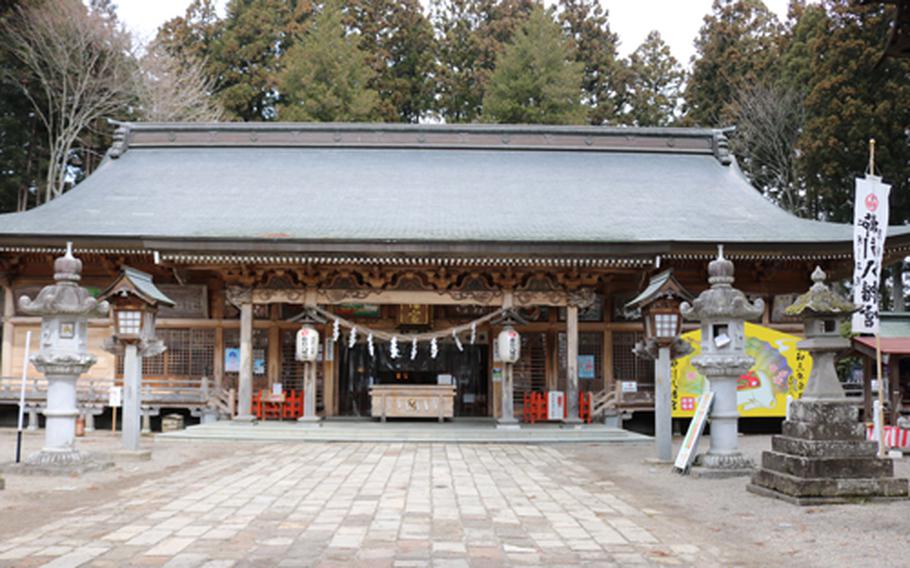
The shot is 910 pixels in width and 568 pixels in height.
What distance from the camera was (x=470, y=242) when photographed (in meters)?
15.0

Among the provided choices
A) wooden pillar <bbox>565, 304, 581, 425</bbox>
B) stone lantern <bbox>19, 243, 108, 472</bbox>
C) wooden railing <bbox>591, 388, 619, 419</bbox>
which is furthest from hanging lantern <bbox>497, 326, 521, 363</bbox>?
stone lantern <bbox>19, 243, 108, 472</bbox>

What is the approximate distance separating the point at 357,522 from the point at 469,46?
117 feet

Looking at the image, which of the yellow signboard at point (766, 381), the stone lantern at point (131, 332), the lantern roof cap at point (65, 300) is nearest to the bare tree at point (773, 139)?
the yellow signboard at point (766, 381)

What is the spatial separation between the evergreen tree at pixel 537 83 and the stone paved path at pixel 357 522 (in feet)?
84.0

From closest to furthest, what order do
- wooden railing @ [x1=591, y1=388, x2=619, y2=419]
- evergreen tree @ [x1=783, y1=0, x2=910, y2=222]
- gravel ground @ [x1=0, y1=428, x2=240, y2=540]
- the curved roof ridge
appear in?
gravel ground @ [x1=0, y1=428, x2=240, y2=540], wooden railing @ [x1=591, y1=388, x2=619, y2=419], the curved roof ridge, evergreen tree @ [x1=783, y1=0, x2=910, y2=222]

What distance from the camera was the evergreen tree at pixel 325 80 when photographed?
33062 mm

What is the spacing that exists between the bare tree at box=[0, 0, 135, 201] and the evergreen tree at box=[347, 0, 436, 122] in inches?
505

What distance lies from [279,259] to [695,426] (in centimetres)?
885

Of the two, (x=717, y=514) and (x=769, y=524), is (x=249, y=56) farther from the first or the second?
(x=769, y=524)

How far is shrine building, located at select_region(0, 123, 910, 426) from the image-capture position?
15.4 m

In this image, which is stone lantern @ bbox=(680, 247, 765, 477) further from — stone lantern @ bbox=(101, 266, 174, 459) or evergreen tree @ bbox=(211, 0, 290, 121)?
evergreen tree @ bbox=(211, 0, 290, 121)

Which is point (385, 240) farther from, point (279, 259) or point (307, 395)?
point (307, 395)

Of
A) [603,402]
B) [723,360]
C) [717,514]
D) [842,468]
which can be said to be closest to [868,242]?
[723,360]

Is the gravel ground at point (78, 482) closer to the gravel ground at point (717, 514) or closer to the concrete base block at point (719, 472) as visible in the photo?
the gravel ground at point (717, 514)
